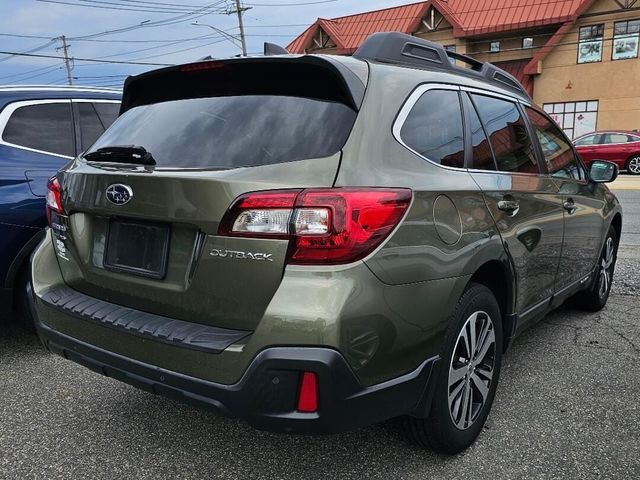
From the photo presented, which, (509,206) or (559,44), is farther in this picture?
(559,44)

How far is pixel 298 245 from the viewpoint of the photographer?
1979mm

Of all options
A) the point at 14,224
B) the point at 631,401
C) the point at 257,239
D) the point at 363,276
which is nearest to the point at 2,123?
the point at 14,224

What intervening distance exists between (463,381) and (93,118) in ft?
11.6

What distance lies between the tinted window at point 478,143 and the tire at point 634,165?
19629mm

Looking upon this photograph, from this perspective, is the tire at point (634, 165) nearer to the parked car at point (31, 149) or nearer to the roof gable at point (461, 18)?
the roof gable at point (461, 18)

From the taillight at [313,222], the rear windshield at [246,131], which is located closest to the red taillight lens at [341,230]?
the taillight at [313,222]

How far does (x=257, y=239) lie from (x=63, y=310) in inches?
42.3

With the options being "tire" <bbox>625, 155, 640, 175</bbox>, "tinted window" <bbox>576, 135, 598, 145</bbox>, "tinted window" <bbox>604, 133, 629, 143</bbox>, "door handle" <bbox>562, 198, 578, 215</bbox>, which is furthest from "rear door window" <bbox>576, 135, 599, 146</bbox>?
"door handle" <bbox>562, 198, 578, 215</bbox>

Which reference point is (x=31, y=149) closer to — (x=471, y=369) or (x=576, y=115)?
(x=471, y=369)

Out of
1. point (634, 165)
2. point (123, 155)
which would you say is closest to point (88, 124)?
point (123, 155)

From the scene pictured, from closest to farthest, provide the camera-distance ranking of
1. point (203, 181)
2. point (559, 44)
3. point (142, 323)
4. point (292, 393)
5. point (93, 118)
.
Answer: point (292, 393)
point (203, 181)
point (142, 323)
point (93, 118)
point (559, 44)

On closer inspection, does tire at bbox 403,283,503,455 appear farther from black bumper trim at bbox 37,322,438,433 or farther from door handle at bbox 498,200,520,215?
door handle at bbox 498,200,520,215

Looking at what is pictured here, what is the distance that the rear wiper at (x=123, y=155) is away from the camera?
2352 millimetres

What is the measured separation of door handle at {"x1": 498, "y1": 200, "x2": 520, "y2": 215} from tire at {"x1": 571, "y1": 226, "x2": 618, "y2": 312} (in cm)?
205
